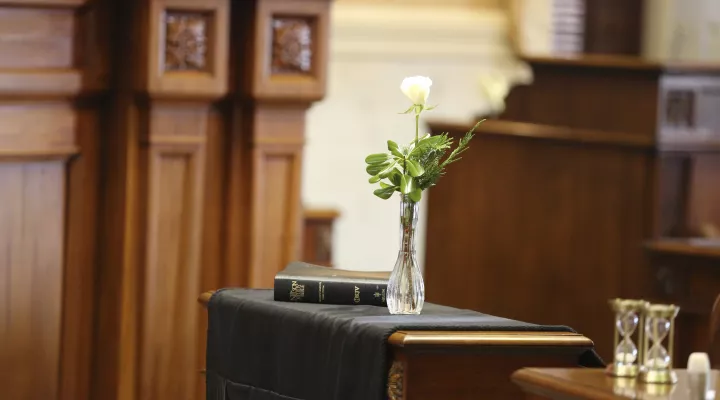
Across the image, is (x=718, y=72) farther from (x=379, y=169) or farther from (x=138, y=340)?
(x=379, y=169)

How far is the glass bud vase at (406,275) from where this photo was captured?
2.70m

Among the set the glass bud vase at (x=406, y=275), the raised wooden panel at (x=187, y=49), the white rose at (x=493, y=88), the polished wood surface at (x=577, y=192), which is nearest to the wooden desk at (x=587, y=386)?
the glass bud vase at (x=406, y=275)

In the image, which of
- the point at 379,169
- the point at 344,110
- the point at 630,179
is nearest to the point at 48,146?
the point at 379,169

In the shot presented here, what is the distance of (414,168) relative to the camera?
2.67 meters

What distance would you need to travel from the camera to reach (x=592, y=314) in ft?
18.3

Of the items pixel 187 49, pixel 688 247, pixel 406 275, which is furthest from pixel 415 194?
pixel 688 247

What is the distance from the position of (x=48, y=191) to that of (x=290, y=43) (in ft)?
2.46

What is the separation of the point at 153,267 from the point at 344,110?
4423mm

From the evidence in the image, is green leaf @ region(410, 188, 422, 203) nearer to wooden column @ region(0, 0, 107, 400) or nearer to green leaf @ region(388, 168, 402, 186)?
green leaf @ region(388, 168, 402, 186)

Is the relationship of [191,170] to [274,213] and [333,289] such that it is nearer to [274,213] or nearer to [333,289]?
[274,213]

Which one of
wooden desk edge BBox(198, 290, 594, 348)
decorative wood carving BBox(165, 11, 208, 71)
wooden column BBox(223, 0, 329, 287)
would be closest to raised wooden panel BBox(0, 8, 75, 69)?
decorative wood carving BBox(165, 11, 208, 71)

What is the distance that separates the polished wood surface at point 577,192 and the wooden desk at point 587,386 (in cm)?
290

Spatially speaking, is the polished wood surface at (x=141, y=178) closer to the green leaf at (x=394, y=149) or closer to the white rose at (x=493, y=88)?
the green leaf at (x=394, y=149)

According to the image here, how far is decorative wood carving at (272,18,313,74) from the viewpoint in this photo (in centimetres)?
392
